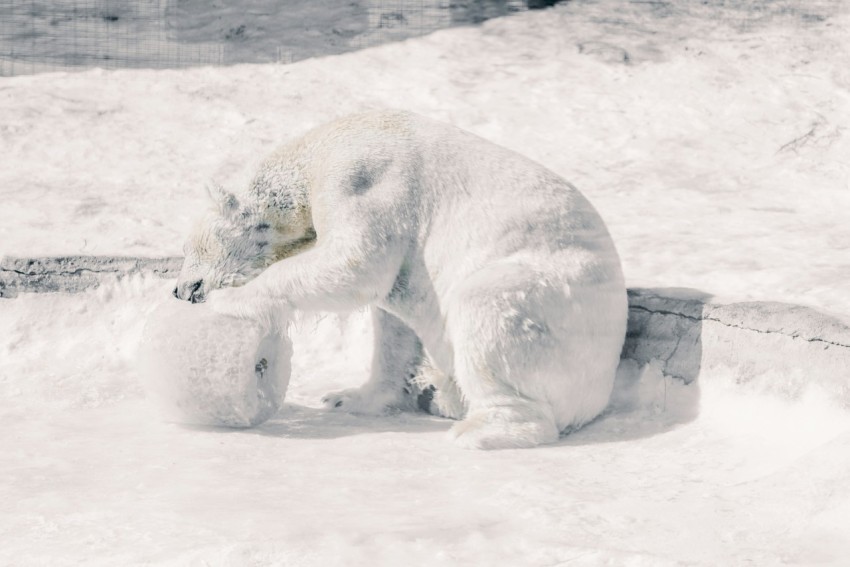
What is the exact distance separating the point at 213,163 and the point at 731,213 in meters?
3.17

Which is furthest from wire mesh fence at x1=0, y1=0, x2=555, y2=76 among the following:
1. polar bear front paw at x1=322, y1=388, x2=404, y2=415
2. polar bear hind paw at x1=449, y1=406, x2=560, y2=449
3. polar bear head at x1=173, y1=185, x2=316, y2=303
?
polar bear hind paw at x1=449, y1=406, x2=560, y2=449

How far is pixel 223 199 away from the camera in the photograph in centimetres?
470

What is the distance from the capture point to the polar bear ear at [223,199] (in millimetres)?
4695

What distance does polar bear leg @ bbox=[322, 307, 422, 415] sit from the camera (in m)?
4.93

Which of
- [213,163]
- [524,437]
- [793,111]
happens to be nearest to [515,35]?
[793,111]

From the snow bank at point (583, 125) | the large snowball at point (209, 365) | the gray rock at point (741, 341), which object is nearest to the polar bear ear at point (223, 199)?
the large snowball at point (209, 365)

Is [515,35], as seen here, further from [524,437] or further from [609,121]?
[524,437]

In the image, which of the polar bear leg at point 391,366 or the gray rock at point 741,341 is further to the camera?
the polar bear leg at point 391,366

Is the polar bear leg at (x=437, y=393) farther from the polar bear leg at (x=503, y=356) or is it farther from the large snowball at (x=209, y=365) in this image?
the large snowball at (x=209, y=365)

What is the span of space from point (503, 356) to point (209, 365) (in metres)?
1.09

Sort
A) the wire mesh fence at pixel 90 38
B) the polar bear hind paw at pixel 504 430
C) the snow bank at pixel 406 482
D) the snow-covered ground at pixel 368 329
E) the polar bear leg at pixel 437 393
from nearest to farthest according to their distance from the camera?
the snow bank at pixel 406 482, the snow-covered ground at pixel 368 329, the polar bear hind paw at pixel 504 430, the polar bear leg at pixel 437 393, the wire mesh fence at pixel 90 38

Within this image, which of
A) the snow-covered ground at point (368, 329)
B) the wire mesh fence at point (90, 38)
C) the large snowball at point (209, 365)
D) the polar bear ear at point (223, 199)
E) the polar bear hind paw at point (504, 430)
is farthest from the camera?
the wire mesh fence at point (90, 38)

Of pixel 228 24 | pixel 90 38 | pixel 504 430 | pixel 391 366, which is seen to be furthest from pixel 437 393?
pixel 90 38

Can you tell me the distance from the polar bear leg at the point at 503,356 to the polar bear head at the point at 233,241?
32.0 inches
